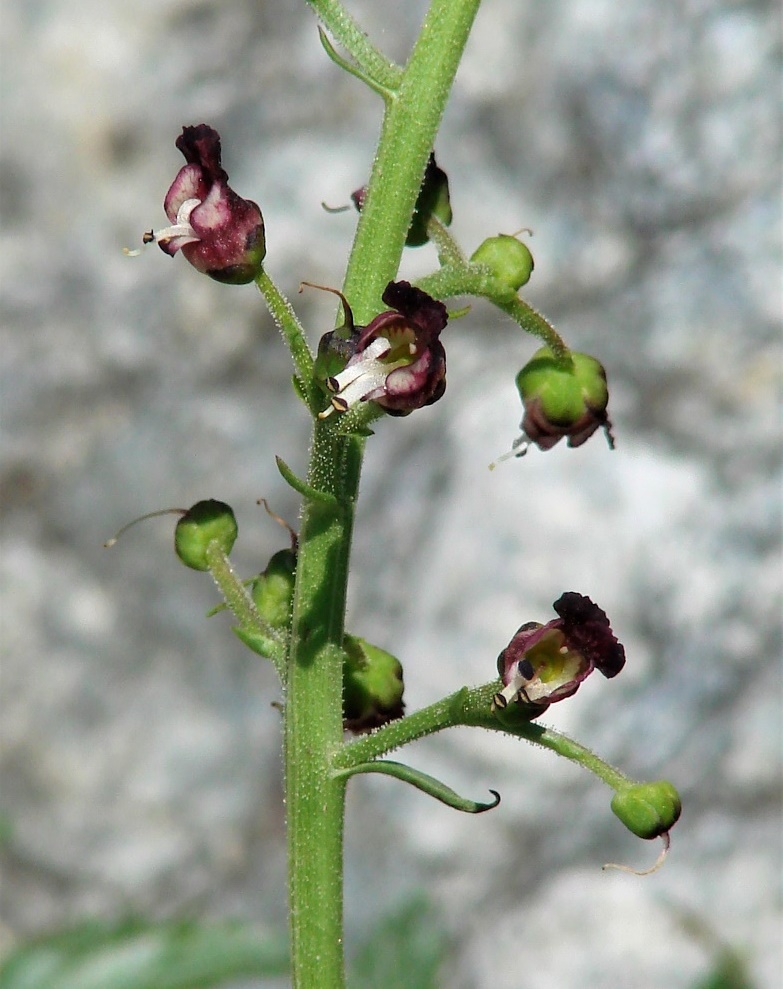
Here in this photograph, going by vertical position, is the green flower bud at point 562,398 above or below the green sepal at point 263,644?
above

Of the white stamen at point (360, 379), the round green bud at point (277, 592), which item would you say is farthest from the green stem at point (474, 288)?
the round green bud at point (277, 592)

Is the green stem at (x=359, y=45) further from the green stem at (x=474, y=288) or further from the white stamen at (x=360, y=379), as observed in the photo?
the white stamen at (x=360, y=379)

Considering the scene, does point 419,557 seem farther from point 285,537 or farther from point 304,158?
point 304,158

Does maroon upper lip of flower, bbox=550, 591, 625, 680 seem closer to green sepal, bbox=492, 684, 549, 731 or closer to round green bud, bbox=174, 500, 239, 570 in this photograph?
green sepal, bbox=492, 684, 549, 731

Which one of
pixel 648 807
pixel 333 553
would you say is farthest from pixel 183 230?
pixel 648 807

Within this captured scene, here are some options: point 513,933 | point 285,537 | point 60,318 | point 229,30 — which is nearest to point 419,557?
point 285,537

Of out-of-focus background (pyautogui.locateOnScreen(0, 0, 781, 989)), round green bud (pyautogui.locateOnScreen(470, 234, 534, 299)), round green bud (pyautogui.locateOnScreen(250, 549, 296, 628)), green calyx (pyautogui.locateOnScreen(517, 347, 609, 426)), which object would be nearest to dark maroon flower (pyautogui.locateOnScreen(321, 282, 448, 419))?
round green bud (pyautogui.locateOnScreen(470, 234, 534, 299))
